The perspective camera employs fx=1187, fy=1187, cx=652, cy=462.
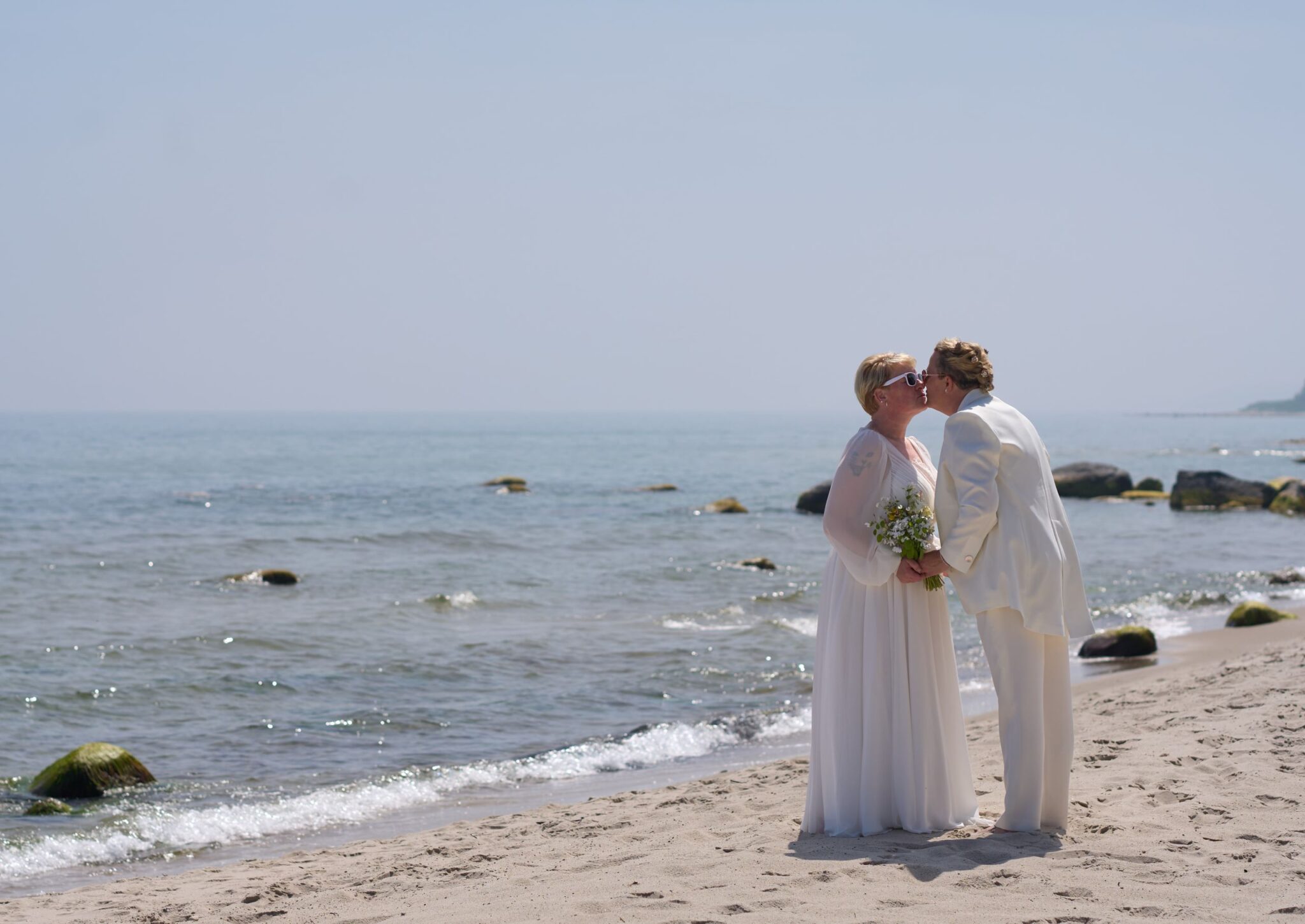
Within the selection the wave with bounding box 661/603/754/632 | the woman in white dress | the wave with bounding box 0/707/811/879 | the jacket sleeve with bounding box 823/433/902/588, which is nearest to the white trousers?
the woman in white dress

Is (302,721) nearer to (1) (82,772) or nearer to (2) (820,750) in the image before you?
(1) (82,772)

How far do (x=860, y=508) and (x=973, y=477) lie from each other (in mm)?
589

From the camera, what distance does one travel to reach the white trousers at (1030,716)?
Answer: 5660mm

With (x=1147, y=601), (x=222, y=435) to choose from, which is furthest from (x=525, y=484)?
(x=222, y=435)

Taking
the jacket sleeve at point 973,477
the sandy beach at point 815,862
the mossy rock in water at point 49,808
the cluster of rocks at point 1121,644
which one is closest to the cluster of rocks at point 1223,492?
the cluster of rocks at point 1121,644

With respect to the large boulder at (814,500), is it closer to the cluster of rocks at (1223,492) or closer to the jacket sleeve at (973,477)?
the cluster of rocks at (1223,492)

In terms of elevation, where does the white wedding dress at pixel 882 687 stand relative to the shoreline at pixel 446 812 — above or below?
above

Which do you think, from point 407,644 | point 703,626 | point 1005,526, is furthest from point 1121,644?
point 1005,526

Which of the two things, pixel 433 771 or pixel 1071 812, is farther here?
pixel 433 771

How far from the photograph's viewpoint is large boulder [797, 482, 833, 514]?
120 feet

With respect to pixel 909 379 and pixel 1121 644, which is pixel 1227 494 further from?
pixel 909 379

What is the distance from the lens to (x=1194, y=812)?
604 centimetres

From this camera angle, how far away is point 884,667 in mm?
5922

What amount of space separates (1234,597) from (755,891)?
1646 centimetres
